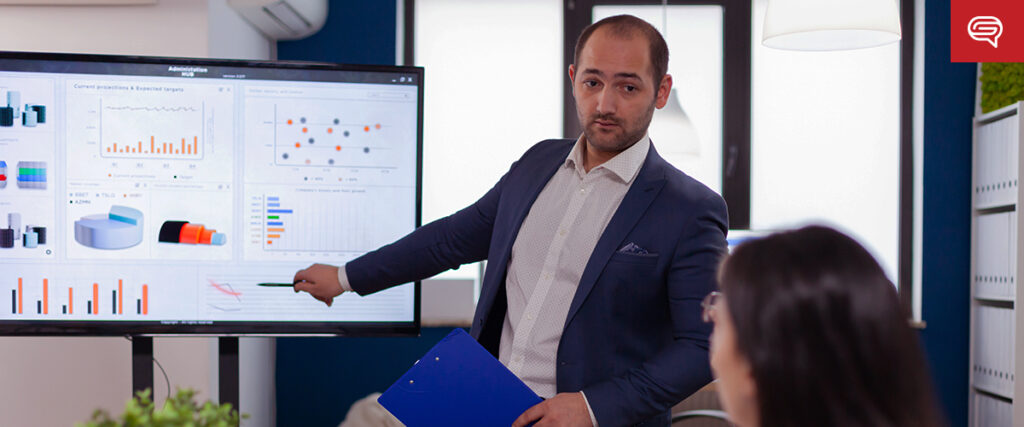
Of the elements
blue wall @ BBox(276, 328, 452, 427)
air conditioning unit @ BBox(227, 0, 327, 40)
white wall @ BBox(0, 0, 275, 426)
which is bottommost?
blue wall @ BBox(276, 328, 452, 427)

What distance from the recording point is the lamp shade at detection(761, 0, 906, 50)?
2.11 m

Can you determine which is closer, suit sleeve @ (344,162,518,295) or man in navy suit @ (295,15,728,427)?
man in navy suit @ (295,15,728,427)

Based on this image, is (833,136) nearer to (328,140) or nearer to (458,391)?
(328,140)

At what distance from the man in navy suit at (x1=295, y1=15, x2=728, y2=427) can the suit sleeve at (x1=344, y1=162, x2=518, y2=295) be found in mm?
107

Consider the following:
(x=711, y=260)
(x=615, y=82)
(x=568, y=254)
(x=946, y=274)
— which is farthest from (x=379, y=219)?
(x=946, y=274)

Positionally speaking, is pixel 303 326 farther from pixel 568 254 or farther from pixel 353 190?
pixel 568 254

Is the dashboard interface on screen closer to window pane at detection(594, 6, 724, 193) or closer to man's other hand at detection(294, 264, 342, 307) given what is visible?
man's other hand at detection(294, 264, 342, 307)

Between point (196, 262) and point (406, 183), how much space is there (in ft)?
1.88

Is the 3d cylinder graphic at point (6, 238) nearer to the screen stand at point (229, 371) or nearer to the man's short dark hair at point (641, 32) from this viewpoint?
the screen stand at point (229, 371)

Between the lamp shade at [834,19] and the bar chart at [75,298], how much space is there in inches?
71.7

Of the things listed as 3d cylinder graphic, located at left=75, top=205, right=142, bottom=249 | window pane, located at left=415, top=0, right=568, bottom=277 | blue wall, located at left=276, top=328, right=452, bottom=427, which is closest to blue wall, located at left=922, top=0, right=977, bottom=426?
window pane, located at left=415, top=0, right=568, bottom=277

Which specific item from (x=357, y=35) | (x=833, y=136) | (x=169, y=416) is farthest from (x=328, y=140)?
(x=833, y=136)

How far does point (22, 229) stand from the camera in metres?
2.00

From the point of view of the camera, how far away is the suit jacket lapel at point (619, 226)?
1634 mm
